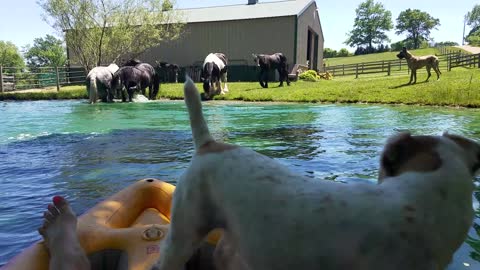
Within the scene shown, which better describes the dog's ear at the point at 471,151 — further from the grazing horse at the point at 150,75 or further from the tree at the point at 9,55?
the tree at the point at 9,55

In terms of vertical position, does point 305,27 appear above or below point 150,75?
above

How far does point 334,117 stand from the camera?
13188 mm

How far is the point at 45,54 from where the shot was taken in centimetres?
9156

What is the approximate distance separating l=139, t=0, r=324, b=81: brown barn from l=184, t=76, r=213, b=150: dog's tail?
3001 centimetres

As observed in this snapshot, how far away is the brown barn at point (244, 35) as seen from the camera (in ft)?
104

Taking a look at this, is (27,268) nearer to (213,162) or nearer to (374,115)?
(213,162)

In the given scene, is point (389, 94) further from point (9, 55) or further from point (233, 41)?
point (9, 55)

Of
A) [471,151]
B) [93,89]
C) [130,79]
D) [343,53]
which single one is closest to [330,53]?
[343,53]

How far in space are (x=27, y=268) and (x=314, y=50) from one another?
129 ft

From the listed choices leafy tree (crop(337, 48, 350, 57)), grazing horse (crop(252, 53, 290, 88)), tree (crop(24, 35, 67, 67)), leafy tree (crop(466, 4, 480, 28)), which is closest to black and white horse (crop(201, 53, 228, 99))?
grazing horse (crop(252, 53, 290, 88))

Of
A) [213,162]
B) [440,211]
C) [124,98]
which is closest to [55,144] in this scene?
[213,162]

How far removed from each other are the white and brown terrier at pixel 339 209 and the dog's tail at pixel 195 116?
0.18 m

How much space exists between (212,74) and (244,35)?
1336cm

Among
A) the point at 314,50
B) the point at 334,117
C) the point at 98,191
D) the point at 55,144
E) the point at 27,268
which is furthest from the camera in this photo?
the point at 314,50
